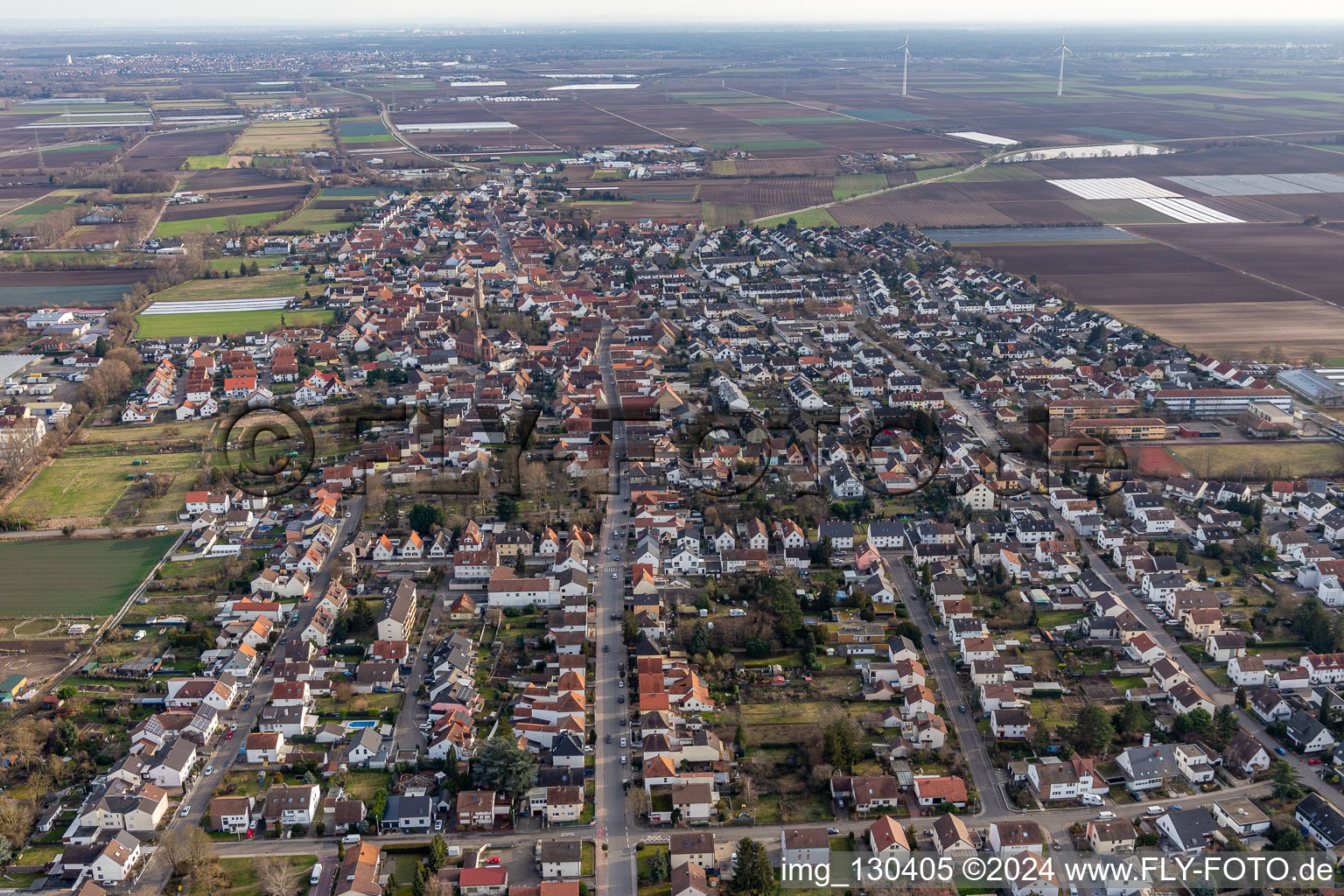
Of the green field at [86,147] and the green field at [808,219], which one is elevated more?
the green field at [86,147]

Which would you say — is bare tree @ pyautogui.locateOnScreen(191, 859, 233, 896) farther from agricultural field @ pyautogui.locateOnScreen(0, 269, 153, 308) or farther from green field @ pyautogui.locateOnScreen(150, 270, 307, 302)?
agricultural field @ pyautogui.locateOnScreen(0, 269, 153, 308)

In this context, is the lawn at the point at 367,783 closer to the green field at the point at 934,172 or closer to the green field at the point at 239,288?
the green field at the point at 239,288

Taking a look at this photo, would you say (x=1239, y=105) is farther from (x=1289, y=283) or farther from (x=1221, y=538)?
(x=1221, y=538)

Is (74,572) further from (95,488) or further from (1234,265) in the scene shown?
(1234,265)

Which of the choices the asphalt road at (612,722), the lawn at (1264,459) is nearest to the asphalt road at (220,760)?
the asphalt road at (612,722)

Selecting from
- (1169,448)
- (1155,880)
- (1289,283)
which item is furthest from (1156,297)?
(1155,880)

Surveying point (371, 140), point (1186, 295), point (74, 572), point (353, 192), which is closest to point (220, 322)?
point (74, 572)
